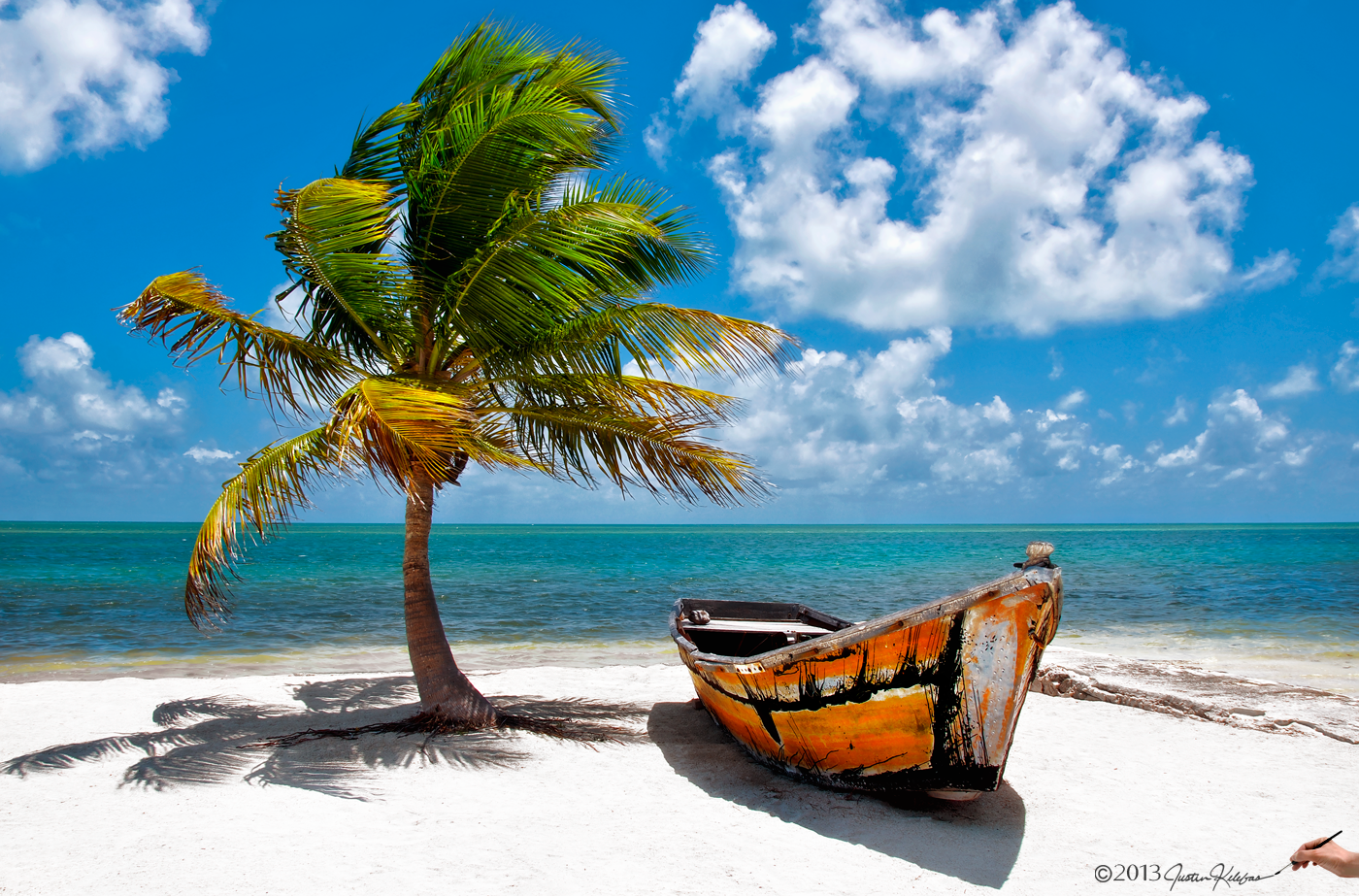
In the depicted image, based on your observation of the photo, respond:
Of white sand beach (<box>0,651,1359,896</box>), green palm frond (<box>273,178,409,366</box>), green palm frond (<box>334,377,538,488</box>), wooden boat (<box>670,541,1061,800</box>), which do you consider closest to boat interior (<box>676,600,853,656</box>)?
white sand beach (<box>0,651,1359,896</box>)

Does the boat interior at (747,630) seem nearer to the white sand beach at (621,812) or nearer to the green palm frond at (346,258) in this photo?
the white sand beach at (621,812)

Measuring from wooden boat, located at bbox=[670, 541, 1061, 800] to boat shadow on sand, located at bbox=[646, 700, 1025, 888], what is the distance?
0.20m

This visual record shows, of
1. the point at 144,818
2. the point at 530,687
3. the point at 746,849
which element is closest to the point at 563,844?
the point at 746,849

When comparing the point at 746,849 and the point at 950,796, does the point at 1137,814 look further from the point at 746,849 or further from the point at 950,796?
the point at 746,849

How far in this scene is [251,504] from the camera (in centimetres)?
505

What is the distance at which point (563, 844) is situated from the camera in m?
4.34

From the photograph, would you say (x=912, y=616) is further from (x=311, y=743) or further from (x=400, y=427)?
(x=311, y=743)

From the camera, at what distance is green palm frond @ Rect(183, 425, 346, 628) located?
500 cm

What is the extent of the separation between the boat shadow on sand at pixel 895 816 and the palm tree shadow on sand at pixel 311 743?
4.40ft

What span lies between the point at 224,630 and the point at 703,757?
13003mm

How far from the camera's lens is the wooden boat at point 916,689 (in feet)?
13.5

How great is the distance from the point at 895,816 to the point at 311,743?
15.4ft

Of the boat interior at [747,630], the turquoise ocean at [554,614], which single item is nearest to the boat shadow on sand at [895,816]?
the boat interior at [747,630]

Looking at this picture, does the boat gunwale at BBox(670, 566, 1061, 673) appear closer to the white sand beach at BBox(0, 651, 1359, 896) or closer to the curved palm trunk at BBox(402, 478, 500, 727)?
the white sand beach at BBox(0, 651, 1359, 896)
